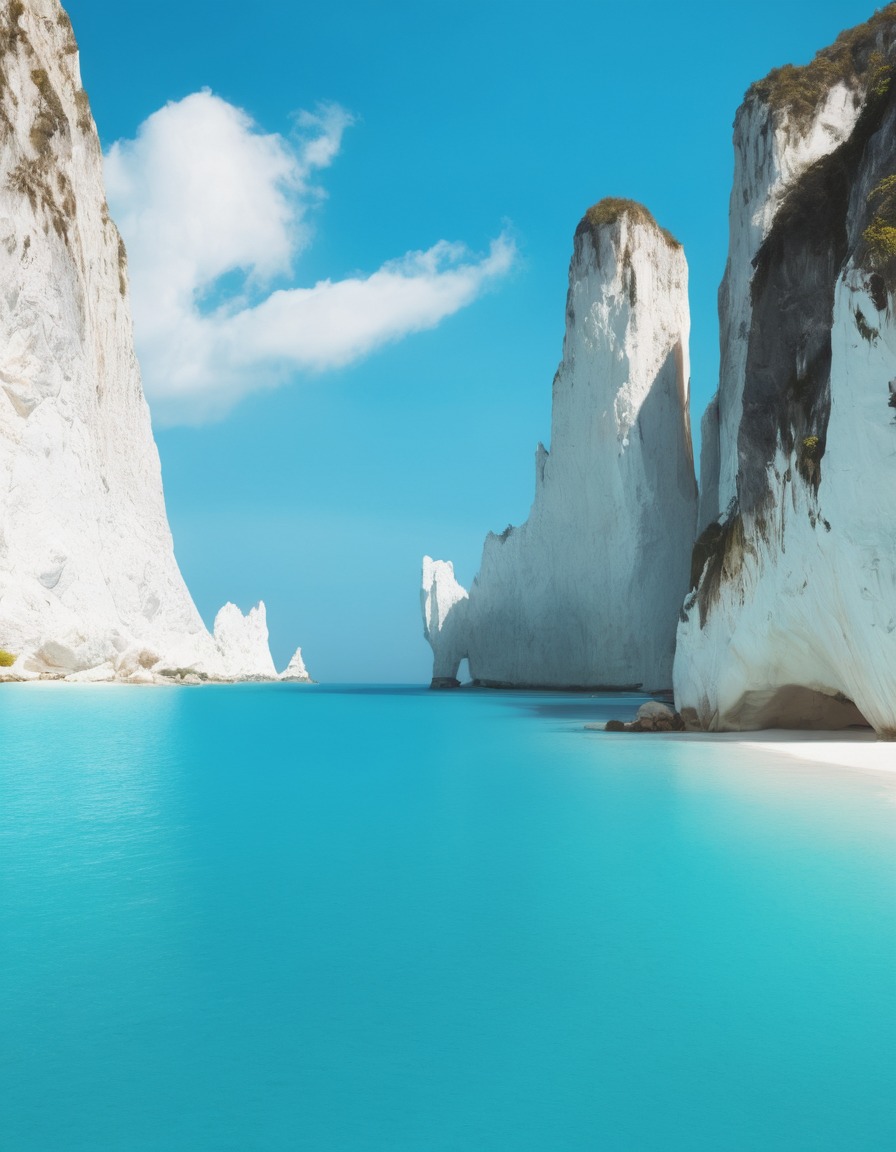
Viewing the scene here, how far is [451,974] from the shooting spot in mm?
2951

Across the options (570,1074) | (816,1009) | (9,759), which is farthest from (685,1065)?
(9,759)

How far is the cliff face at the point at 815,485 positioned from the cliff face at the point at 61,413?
21145 millimetres

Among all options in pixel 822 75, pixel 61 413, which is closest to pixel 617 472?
pixel 822 75

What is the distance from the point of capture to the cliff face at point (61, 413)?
27.9 metres

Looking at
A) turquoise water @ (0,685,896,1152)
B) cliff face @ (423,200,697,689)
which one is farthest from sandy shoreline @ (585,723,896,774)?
cliff face @ (423,200,697,689)

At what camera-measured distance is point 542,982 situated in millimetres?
2871

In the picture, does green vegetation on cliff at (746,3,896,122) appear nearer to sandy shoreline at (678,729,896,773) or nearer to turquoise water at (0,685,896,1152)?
sandy shoreline at (678,729,896,773)

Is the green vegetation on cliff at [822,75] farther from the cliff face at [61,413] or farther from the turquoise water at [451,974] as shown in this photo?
the cliff face at [61,413]

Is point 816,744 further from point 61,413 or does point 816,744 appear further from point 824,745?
point 61,413

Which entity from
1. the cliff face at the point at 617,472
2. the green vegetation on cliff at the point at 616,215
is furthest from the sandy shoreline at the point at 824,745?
the green vegetation on cliff at the point at 616,215

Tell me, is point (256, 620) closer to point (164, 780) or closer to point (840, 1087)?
point (164, 780)

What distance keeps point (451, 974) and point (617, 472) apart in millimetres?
31565

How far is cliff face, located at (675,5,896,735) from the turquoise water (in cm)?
363

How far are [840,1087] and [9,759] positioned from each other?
8.71 meters
